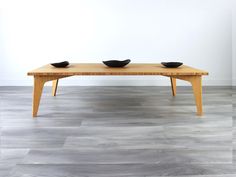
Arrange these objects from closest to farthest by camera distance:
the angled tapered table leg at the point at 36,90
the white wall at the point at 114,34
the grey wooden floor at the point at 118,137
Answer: the grey wooden floor at the point at 118,137, the angled tapered table leg at the point at 36,90, the white wall at the point at 114,34

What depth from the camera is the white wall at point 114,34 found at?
3.24 meters

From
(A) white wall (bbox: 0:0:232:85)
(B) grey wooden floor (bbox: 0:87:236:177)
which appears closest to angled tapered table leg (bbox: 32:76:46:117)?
(B) grey wooden floor (bbox: 0:87:236:177)

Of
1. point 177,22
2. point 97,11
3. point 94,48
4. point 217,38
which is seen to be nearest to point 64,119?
point 94,48

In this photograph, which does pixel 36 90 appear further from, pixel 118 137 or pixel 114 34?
pixel 114 34

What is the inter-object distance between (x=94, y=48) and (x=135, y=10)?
26.9 inches

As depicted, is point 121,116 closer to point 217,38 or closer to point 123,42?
point 123,42

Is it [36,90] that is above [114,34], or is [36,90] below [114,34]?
below

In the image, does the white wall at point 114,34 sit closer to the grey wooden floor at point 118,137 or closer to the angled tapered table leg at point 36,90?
the grey wooden floor at point 118,137

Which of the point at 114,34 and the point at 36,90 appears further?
the point at 114,34

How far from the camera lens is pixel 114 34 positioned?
10.8 feet

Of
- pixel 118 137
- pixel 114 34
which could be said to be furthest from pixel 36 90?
pixel 114 34

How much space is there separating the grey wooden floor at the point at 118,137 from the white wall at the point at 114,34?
0.90 meters

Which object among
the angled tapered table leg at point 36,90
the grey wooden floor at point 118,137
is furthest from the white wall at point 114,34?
the angled tapered table leg at point 36,90

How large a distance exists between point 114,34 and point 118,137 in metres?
2.06
